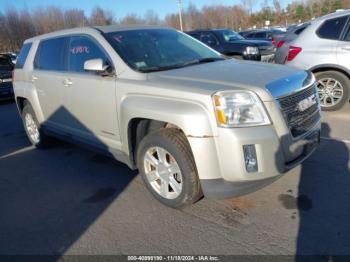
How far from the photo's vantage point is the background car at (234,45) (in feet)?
34.9

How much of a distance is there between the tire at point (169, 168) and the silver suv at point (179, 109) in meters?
0.01

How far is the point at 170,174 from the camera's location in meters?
3.19

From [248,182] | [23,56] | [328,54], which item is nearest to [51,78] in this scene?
[23,56]

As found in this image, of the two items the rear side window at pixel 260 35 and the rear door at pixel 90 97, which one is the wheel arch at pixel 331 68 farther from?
the rear side window at pixel 260 35

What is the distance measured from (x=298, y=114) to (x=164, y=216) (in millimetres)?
1594

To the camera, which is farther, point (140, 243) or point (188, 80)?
point (188, 80)

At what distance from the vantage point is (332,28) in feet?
18.9

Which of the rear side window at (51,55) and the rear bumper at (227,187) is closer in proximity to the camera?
the rear bumper at (227,187)

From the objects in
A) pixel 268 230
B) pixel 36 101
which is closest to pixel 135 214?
pixel 268 230

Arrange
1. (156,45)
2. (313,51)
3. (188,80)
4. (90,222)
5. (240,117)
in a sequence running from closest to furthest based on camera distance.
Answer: (240,117)
(188,80)
(90,222)
(156,45)
(313,51)

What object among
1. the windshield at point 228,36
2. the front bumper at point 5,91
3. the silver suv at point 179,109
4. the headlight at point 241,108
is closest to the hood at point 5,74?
the front bumper at point 5,91

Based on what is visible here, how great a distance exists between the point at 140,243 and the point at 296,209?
1.50 m

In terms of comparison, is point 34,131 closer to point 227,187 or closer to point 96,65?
point 96,65

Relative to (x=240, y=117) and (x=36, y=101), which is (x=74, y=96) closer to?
(x=36, y=101)
